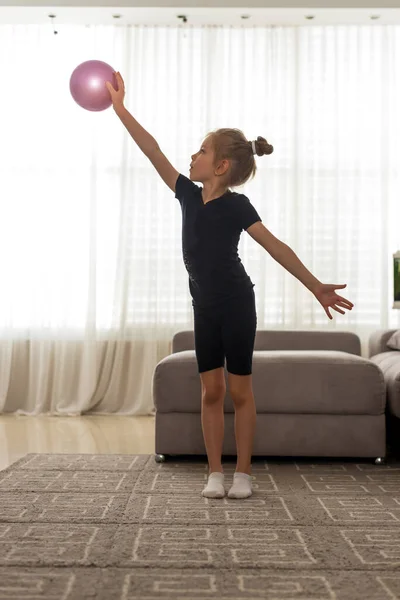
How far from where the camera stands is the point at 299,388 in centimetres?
324

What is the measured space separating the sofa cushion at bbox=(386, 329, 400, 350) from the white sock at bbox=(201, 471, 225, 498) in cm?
168

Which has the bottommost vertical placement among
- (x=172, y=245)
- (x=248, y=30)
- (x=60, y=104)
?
(x=172, y=245)

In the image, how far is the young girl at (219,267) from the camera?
8.43 feet

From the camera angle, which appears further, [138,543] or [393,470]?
[393,470]

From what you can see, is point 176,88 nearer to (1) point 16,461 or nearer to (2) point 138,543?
(1) point 16,461

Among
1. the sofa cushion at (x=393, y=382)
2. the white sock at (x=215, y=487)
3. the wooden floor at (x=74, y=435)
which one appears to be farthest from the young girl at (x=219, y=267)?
the wooden floor at (x=74, y=435)

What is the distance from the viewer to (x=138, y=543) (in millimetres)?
1917

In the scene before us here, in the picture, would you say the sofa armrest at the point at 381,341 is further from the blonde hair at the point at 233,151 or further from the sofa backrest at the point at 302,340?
the blonde hair at the point at 233,151

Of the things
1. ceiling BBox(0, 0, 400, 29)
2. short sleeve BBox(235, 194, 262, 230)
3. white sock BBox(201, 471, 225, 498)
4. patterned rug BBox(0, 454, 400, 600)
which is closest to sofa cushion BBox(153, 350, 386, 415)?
patterned rug BBox(0, 454, 400, 600)

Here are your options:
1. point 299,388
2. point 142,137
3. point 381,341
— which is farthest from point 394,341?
point 142,137

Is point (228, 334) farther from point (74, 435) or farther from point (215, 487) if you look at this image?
point (74, 435)

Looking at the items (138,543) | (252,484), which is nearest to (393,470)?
(252,484)

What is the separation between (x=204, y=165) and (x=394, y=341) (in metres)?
1.84

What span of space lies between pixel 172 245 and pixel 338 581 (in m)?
3.76
